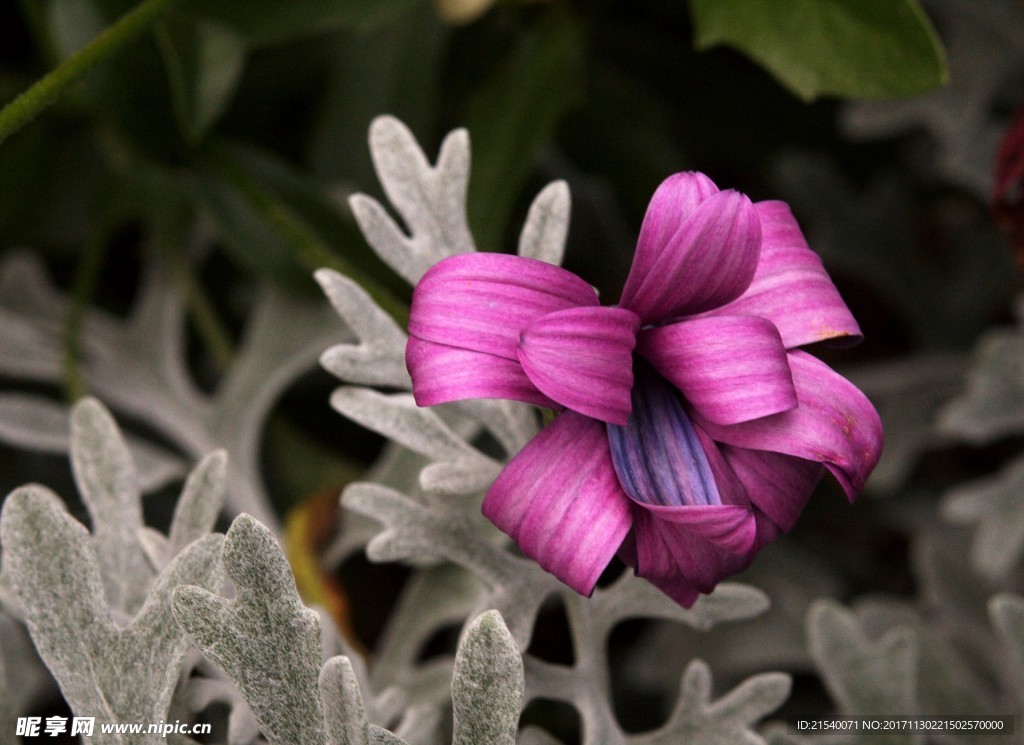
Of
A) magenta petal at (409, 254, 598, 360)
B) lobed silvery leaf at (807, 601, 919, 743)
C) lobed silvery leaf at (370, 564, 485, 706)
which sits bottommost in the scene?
lobed silvery leaf at (807, 601, 919, 743)

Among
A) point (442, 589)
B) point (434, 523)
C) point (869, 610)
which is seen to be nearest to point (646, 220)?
point (434, 523)

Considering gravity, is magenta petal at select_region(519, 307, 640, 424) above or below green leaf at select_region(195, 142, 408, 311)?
above

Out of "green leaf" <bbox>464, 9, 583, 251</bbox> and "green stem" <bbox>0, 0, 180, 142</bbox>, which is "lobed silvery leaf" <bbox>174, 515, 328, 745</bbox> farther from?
"green leaf" <bbox>464, 9, 583, 251</bbox>

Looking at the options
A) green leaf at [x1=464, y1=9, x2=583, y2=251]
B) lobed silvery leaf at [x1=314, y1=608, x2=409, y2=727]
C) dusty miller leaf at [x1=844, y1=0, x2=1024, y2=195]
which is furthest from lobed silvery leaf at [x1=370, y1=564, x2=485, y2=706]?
dusty miller leaf at [x1=844, y1=0, x2=1024, y2=195]

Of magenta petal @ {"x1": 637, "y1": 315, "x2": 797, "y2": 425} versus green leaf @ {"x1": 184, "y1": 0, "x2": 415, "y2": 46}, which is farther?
green leaf @ {"x1": 184, "y1": 0, "x2": 415, "y2": 46}

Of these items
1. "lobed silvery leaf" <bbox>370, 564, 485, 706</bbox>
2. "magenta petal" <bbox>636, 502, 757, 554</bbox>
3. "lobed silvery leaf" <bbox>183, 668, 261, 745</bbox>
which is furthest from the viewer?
"lobed silvery leaf" <bbox>370, 564, 485, 706</bbox>

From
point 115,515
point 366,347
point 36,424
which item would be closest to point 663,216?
point 366,347

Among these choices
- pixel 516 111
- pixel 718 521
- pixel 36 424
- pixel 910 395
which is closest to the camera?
pixel 718 521

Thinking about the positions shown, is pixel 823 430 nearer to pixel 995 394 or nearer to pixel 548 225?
pixel 548 225
